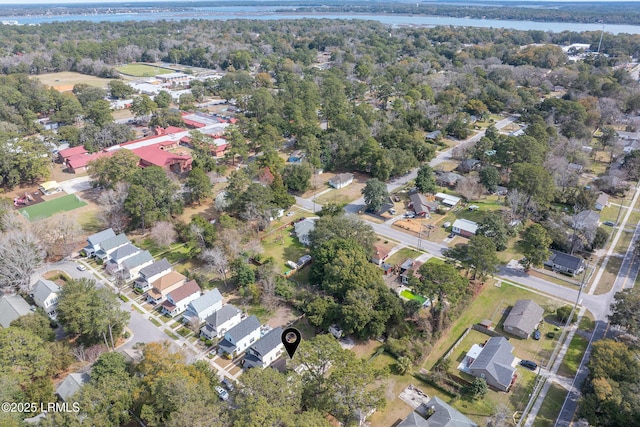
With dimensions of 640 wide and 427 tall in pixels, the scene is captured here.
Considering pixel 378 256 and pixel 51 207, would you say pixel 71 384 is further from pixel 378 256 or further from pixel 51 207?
pixel 51 207

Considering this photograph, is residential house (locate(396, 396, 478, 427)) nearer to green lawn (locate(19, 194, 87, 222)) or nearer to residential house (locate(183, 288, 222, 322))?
residential house (locate(183, 288, 222, 322))

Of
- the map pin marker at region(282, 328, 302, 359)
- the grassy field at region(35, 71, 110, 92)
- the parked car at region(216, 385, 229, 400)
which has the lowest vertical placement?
the parked car at region(216, 385, 229, 400)

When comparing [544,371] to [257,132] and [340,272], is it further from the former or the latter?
[257,132]

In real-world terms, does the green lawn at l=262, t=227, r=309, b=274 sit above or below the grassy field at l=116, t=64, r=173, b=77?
below

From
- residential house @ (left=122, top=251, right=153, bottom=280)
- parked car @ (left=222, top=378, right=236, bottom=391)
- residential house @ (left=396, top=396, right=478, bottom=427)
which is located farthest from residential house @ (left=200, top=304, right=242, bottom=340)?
residential house @ (left=396, top=396, right=478, bottom=427)

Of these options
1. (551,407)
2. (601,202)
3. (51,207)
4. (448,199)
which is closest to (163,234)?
(51,207)
